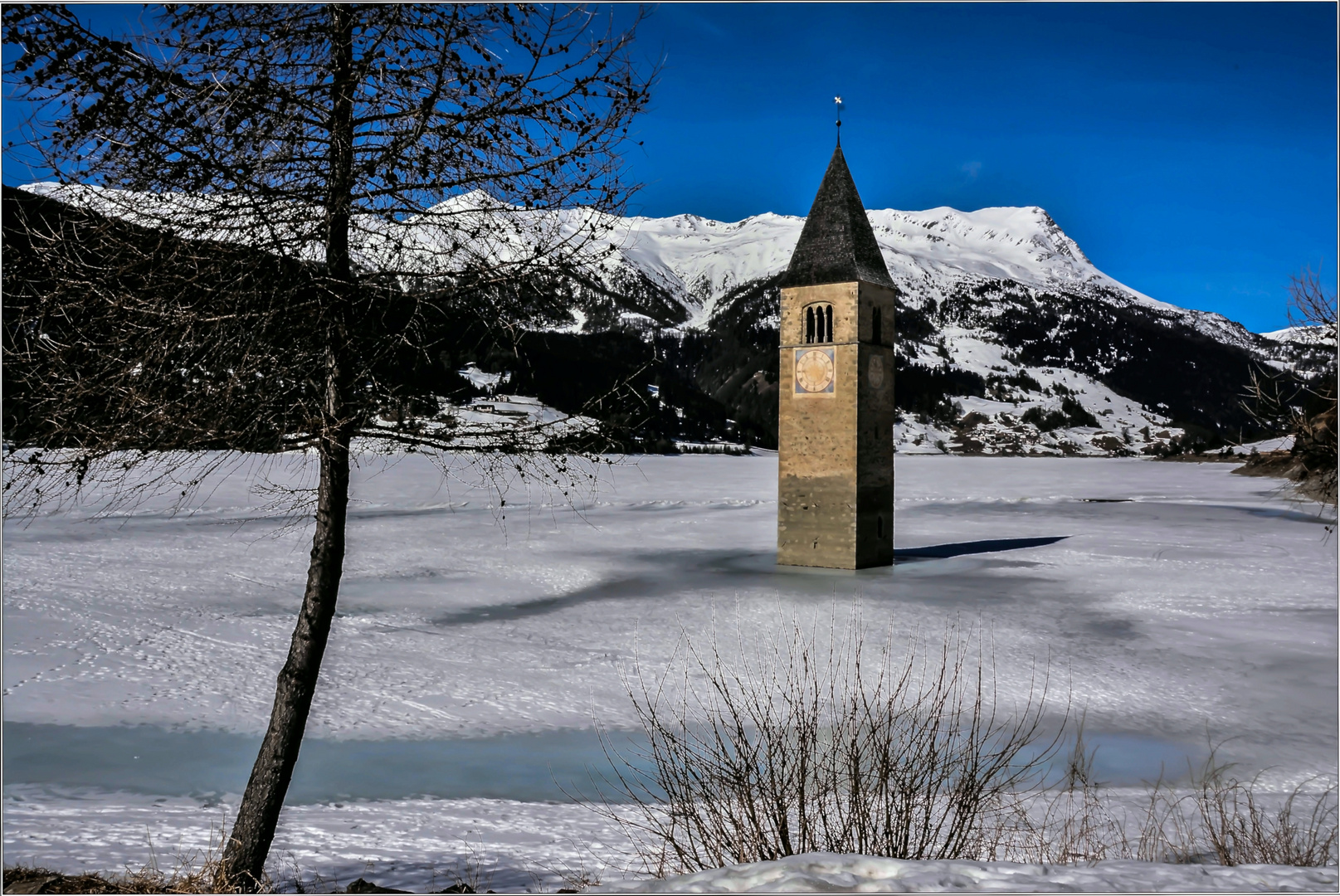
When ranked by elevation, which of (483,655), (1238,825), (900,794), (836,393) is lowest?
(1238,825)

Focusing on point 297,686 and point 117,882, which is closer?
point 117,882

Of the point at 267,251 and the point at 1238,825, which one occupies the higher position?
the point at 267,251

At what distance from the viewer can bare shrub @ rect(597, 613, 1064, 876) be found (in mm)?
6141

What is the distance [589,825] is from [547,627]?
9.02 metres

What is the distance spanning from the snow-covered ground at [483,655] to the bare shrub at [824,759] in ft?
2.32

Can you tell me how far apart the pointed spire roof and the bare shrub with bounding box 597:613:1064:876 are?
14225 millimetres

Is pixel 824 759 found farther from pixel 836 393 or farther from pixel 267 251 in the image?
pixel 836 393

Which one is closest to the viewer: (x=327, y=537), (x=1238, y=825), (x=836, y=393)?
(x=327, y=537)

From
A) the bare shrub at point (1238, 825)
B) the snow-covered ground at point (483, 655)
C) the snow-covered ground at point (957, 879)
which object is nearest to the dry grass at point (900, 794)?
the bare shrub at point (1238, 825)

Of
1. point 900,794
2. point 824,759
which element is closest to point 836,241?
point 900,794

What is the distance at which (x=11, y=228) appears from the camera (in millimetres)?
6879

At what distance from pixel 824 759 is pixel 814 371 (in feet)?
75.1

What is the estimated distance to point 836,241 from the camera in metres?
29.6

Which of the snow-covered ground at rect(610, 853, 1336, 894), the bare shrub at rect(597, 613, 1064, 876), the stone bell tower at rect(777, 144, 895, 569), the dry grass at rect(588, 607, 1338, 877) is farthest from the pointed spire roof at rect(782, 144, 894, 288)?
the snow-covered ground at rect(610, 853, 1336, 894)
